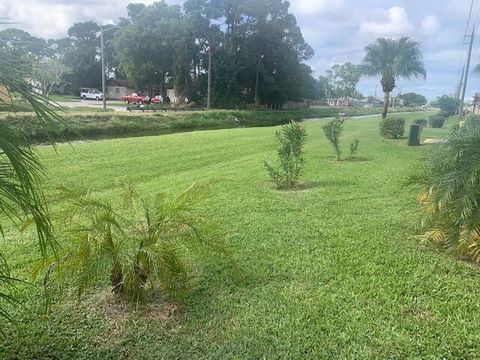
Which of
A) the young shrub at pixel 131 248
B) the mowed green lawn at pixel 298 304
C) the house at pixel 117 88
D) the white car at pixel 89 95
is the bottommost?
the mowed green lawn at pixel 298 304

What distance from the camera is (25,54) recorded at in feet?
5.85

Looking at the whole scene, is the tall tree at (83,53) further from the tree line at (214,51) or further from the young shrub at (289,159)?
the young shrub at (289,159)

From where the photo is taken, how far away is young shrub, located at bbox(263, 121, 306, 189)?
7340 mm

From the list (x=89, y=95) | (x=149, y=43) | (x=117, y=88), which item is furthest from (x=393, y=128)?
(x=117, y=88)

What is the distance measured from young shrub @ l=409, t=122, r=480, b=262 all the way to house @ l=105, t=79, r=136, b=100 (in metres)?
67.6

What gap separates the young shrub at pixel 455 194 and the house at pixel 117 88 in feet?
222

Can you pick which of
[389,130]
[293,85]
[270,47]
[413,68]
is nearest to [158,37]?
[270,47]

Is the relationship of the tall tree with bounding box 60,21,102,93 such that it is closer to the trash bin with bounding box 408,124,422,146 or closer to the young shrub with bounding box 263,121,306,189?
the trash bin with bounding box 408,124,422,146

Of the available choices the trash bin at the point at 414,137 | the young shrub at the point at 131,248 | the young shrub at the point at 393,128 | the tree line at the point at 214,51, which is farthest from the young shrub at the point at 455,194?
the tree line at the point at 214,51

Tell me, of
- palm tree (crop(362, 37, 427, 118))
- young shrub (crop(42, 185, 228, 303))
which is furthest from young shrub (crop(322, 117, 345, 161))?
palm tree (crop(362, 37, 427, 118))

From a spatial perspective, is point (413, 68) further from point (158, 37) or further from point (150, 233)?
point (150, 233)

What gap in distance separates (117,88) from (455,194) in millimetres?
70474

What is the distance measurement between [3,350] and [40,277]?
1.04 meters

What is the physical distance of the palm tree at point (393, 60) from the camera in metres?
29.9
